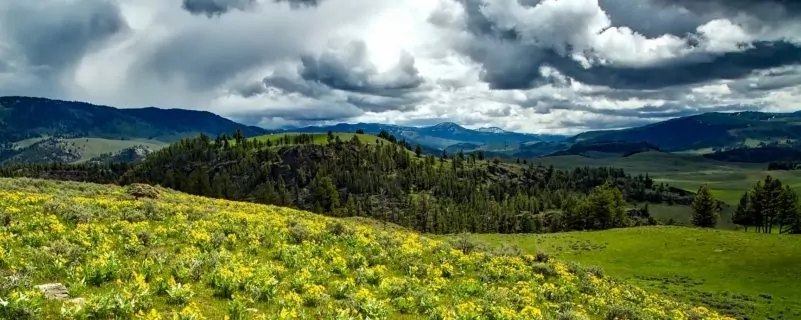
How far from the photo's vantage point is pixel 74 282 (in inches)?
537

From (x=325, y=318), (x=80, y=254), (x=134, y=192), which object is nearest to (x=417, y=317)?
(x=325, y=318)

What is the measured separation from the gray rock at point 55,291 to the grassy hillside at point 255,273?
0.20 metres

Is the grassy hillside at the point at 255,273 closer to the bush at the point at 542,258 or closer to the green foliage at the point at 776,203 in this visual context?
the bush at the point at 542,258

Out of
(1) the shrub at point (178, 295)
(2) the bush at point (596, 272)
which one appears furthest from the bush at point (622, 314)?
(1) the shrub at point (178, 295)

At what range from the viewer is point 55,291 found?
12.8 metres

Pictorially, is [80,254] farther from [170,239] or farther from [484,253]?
[484,253]

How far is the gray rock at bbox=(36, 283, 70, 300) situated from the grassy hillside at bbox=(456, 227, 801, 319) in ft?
134

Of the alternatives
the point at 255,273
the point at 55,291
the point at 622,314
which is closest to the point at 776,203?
the point at 622,314

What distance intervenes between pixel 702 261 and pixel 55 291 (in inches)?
2958

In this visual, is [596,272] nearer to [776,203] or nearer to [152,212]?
[152,212]

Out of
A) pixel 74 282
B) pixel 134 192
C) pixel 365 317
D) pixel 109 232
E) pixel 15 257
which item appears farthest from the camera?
pixel 134 192

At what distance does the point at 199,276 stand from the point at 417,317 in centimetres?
679

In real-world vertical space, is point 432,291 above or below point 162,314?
below

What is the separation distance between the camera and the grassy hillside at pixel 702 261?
5228 cm
